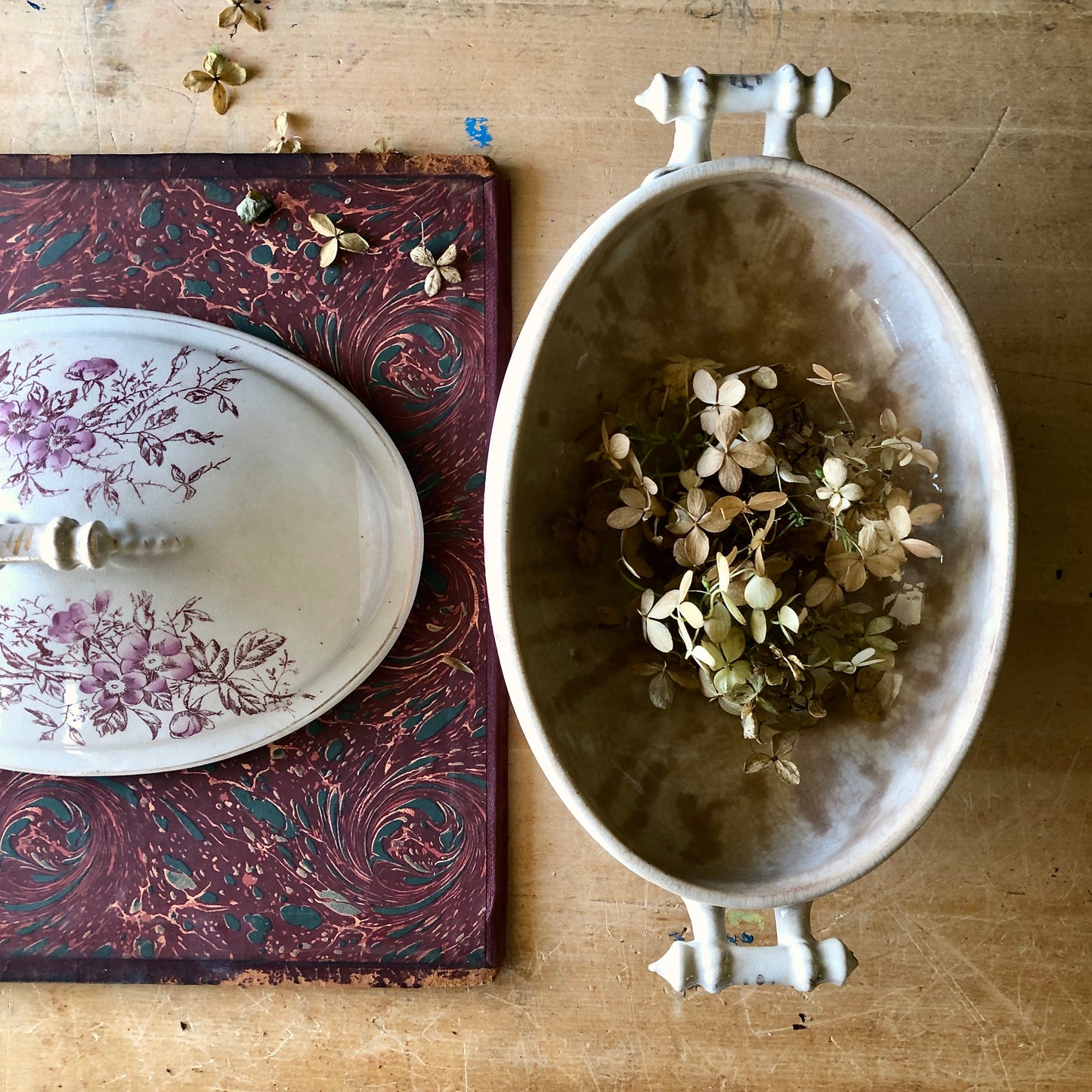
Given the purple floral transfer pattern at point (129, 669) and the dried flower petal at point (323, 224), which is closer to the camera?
the purple floral transfer pattern at point (129, 669)

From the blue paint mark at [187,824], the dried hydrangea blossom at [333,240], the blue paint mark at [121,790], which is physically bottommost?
the blue paint mark at [187,824]

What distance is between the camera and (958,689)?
0.50 m

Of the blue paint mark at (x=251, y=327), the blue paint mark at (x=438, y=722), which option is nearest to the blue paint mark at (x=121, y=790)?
the blue paint mark at (x=438, y=722)

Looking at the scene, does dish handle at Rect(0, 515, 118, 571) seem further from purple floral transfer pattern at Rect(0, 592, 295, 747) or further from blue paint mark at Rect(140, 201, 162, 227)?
blue paint mark at Rect(140, 201, 162, 227)

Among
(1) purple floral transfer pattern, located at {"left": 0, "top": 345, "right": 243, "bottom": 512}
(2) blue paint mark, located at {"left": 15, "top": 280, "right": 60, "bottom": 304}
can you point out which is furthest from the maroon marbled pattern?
(1) purple floral transfer pattern, located at {"left": 0, "top": 345, "right": 243, "bottom": 512}

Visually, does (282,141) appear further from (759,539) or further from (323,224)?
(759,539)

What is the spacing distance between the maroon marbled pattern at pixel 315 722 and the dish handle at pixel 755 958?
0.70ft

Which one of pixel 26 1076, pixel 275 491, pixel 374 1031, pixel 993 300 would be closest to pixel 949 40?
pixel 993 300

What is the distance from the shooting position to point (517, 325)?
677mm

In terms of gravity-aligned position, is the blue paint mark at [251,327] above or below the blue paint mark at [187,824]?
above

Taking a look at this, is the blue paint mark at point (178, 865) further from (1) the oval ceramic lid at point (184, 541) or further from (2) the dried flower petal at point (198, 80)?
(2) the dried flower petal at point (198, 80)

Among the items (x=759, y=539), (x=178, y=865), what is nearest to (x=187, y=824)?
(x=178, y=865)

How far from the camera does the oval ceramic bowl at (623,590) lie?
48cm

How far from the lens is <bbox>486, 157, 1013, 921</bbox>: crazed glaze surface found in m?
0.48
